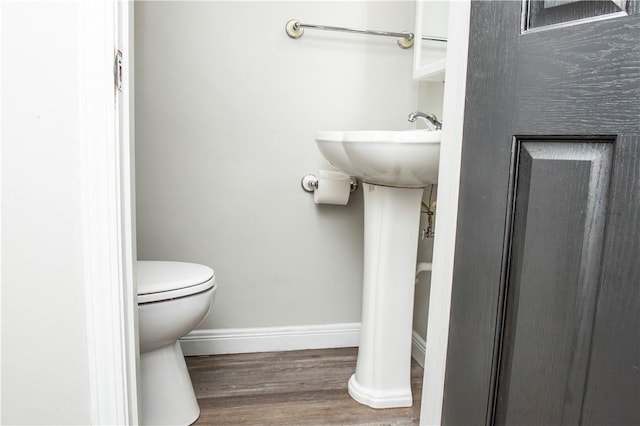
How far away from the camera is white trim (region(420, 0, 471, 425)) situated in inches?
35.9

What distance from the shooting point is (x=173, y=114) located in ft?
5.66

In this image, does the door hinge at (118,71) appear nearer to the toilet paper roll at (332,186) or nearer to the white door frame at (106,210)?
the white door frame at (106,210)

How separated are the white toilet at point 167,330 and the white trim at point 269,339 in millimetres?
445

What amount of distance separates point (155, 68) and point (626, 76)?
1498mm

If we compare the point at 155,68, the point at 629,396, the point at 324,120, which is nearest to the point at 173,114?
the point at 155,68

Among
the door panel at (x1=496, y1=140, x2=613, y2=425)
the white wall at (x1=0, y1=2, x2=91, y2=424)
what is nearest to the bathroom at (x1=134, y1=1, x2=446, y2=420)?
the white wall at (x1=0, y1=2, x2=91, y2=424)

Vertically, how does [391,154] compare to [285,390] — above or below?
above

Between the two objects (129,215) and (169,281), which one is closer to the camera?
(129,215)

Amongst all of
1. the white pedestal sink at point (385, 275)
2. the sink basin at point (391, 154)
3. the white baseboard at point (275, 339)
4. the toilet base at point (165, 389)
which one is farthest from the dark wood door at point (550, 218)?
the white baseboard at point (275, 339)

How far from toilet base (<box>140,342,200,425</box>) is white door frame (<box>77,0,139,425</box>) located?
0.40 m

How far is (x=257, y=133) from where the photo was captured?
1.80 m

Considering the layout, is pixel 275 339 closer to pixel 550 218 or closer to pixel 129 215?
pixel 129 215

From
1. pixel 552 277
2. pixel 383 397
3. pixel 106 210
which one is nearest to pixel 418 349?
pixel 383 397

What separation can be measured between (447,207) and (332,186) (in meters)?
0.90
